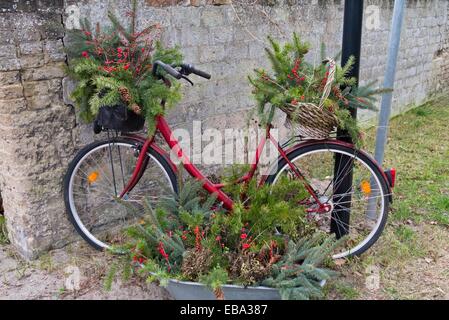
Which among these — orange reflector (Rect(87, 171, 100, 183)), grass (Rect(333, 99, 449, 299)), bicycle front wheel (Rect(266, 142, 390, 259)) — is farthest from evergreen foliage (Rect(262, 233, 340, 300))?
orange reflector (Rect(87, 171, 100, 183))

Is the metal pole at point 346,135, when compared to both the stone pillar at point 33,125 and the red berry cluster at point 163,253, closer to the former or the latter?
the red berry cluster at point 163,253

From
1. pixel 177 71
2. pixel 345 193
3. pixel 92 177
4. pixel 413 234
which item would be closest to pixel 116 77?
pixel 177 71

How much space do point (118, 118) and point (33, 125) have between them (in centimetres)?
59

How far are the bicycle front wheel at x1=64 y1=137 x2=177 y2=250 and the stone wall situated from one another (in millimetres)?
122

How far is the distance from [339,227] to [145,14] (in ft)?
6.82

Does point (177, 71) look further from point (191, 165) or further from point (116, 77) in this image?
point (191, 165)

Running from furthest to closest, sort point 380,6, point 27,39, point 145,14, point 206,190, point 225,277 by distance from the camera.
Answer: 1. point 380,6
2. point 145,14
3. point 206,190
4. point 27,39
5. point 225,277

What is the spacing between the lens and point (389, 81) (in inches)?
137

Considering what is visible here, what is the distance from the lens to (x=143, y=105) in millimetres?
2857

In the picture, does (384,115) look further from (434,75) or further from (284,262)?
(434,75)

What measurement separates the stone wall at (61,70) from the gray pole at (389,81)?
4.37 ft

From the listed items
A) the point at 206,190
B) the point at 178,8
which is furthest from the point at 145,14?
the point at 206,190

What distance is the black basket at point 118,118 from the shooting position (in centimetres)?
279

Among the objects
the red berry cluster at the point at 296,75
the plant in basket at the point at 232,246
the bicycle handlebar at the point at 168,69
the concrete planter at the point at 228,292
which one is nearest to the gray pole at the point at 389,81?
the red berry cluster at the point at 296,75
